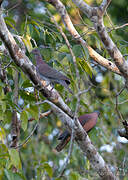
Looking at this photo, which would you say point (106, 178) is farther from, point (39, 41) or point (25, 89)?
point (39, 41)

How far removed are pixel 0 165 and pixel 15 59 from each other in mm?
818

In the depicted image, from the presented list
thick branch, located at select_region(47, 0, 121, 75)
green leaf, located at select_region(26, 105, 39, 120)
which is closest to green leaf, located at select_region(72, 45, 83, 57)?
thick branch, located at select_region(47, 0, 121, 75)

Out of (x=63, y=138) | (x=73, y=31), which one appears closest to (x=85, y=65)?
(x=73, y=31)

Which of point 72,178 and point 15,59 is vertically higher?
point 15,59

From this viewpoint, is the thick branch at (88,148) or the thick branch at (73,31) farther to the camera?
the thick branch at (88,148)

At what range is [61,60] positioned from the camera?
3342mm

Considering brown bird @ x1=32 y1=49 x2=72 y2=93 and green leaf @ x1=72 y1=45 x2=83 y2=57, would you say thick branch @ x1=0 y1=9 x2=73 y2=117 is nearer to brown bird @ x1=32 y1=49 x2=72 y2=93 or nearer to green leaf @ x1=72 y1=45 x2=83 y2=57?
green leaf @ x1=72 y1=45 x2=83 y2=57

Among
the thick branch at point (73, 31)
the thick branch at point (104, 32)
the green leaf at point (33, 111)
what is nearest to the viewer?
the thick branch at point (104, 32)

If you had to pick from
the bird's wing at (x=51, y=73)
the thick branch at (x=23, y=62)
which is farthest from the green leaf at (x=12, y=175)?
the bird's wing at (x=51, y=73)

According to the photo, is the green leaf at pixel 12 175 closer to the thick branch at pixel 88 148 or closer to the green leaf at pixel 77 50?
the thick branch at pixel 88 148

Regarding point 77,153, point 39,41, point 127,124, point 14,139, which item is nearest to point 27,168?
point 77,153

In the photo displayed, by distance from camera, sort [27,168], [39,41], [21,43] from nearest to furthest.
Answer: [21,43] < [39,41] < [27,168]

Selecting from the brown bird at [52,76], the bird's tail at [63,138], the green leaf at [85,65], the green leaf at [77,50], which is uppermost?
the green leaf at [77,50]

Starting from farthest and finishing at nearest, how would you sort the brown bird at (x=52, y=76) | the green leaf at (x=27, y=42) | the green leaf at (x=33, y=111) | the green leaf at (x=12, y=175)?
the brown bird at (x=52, y=76) → the green leaf at (x=27, y=42) → the green leaf at (x=33, y=111) → the green leaf at (x=12, y=175)
